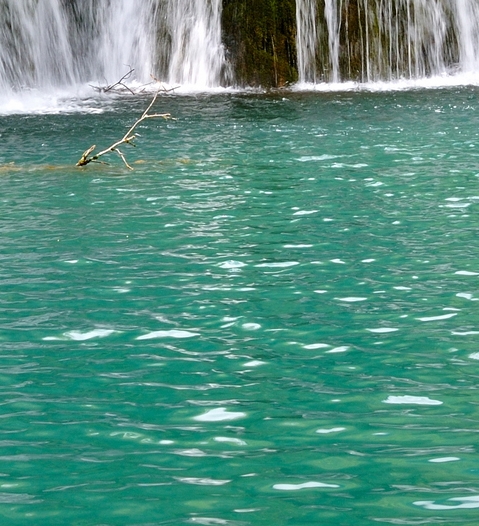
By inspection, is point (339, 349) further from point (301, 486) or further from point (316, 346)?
point (301, 486)

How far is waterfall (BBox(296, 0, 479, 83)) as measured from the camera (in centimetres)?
2622

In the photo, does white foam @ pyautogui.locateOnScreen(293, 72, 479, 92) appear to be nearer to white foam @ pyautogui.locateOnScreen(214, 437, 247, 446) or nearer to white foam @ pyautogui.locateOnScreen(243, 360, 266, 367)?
white foam @ pyautogui.locateOnScreen(243, 360, 266, 367)

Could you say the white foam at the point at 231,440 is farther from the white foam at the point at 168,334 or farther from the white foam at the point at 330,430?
the white foam at the point at 168,334

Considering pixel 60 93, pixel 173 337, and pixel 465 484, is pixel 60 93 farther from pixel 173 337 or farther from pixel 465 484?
pixel 465 484

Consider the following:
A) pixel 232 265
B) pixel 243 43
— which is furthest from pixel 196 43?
pixel 232 265

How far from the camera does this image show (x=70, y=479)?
14.6 ft

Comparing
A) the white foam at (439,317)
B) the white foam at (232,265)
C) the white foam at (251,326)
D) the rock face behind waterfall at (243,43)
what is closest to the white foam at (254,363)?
the white foam at (251,326)

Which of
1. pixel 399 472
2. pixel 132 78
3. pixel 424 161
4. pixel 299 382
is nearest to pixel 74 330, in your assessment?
pixel 299 382

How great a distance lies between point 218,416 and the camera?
515 centimetres

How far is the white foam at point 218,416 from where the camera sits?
511 centimetres

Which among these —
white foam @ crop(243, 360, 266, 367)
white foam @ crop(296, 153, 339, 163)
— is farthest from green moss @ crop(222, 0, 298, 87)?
white foam @ crop(243, 360, 266, 367)

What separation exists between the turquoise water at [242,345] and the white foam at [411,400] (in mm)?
14

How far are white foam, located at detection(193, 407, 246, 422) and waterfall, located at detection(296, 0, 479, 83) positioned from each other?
21.6 meters

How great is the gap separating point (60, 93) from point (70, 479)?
72.4 feet
